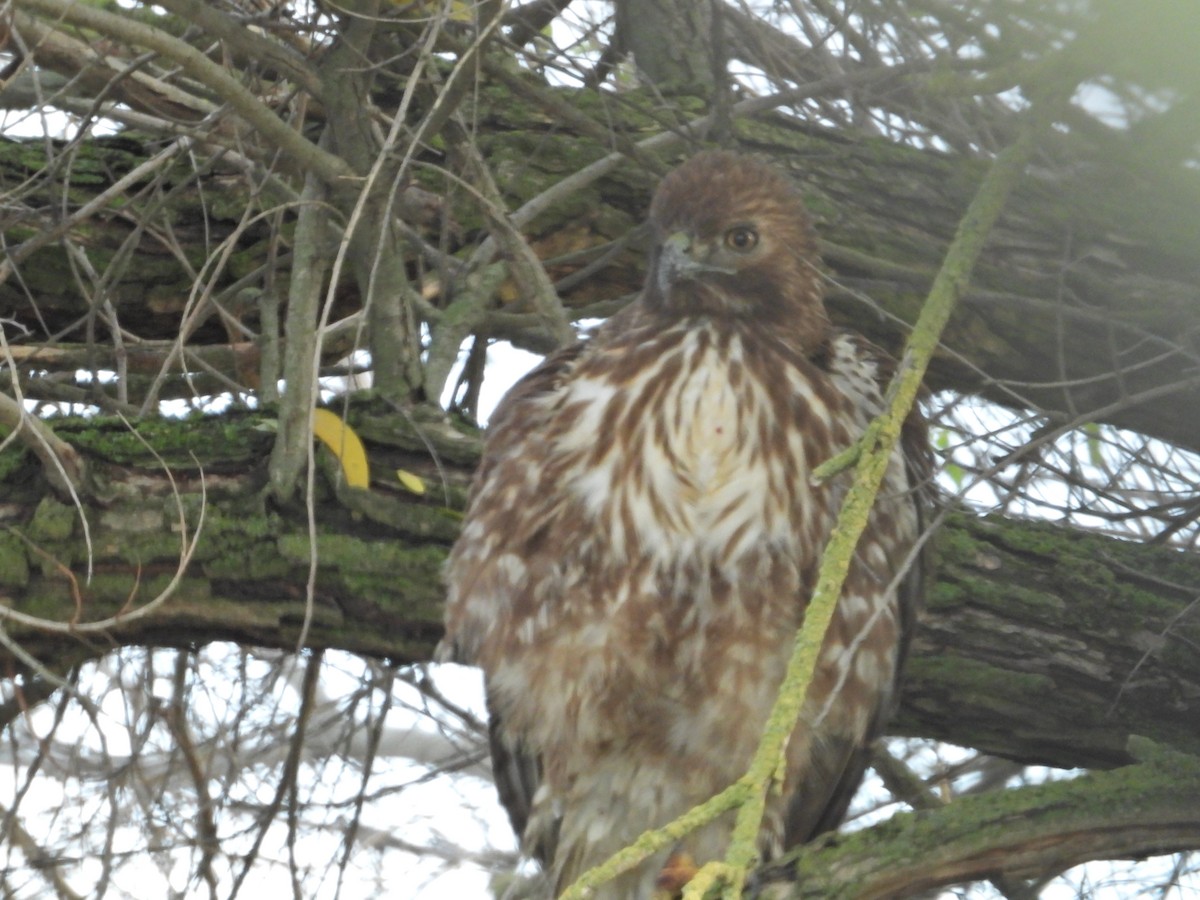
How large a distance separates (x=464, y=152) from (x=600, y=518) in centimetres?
95

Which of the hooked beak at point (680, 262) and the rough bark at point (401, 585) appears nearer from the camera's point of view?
the rough bark at point (401, 585)

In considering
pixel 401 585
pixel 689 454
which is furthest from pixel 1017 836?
pixel 401 585

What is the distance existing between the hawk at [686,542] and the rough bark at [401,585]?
16 cm

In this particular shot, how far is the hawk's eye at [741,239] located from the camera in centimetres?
349

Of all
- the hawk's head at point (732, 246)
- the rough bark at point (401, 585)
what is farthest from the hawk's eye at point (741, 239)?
the rough bark at point (401, 585)

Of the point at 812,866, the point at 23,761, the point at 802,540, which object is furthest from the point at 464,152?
the point at 23,761

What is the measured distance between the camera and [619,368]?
11.3ft

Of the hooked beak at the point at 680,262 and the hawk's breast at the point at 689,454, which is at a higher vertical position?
the hooked beak at the point at 680,262

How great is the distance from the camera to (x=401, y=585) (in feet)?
11.2

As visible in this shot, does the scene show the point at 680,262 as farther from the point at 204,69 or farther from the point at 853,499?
the point at 853,499

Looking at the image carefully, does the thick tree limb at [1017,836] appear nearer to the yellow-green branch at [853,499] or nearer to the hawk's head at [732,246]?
the yellow-green branch at [853,499]

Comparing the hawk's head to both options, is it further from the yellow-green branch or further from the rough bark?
the yellow-green branch

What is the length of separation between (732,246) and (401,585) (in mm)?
1018

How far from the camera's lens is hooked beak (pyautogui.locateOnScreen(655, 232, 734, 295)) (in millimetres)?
3438
